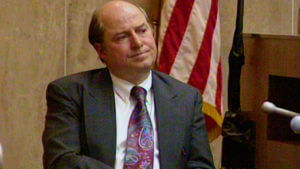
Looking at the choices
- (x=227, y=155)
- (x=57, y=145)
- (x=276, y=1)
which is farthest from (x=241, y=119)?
(x=276, y=1)


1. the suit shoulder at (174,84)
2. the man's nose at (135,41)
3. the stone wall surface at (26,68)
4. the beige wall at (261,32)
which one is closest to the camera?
the man's nose at (135,41)

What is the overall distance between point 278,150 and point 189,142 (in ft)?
3.20

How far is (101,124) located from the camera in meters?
2.51

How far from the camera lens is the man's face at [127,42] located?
2.56 meters

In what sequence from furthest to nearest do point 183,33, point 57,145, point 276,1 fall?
1. point 276,1
2. point 183,33
3. point 57,145

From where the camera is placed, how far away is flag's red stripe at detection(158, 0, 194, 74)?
3650 mm

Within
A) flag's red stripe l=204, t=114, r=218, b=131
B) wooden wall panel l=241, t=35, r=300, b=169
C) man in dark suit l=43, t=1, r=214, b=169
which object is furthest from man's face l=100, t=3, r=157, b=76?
flag's red stripe l=204, t=114, r=218, b=131

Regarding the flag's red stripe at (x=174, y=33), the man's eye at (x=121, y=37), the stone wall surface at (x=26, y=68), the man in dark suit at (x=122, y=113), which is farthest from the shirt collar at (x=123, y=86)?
the flag's red stripe at (x=174, y=33)

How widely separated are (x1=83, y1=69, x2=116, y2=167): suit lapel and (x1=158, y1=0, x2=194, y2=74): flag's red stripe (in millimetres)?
1081

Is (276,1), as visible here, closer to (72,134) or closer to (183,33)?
(183,33)

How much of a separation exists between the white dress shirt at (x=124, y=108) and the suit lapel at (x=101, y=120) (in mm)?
31

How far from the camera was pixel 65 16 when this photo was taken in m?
3.51

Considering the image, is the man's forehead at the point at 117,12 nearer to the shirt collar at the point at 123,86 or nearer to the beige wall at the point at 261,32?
the shirt collar at the point at 123,86

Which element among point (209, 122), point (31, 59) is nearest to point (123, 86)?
point (31, 59)
